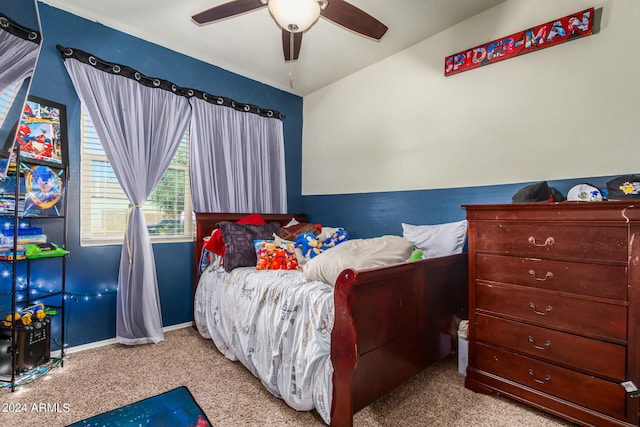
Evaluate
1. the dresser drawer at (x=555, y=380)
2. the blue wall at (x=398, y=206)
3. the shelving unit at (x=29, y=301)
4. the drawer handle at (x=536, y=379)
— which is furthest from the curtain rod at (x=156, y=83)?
the drawer handle at (x=536, y=379)

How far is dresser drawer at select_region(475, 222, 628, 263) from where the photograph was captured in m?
1.42

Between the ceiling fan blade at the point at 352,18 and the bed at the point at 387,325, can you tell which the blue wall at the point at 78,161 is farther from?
the ceiling fan blade at the point at 352,18

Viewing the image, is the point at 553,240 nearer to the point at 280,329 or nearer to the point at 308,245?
the point at 280,329

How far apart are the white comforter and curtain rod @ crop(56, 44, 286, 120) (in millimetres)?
1739

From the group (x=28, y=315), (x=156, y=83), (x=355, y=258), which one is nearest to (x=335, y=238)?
(x=355, y=258)

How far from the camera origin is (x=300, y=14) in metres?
1.59

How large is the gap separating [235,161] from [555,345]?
2.92 metres

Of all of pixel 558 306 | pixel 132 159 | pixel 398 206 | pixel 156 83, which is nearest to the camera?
pixel 558 306

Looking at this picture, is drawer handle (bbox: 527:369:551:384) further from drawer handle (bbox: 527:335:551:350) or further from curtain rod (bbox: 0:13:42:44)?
curtain rod (bbox: 0:13:42:44)

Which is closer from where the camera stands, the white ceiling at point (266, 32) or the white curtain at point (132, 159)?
the white ceiling at point (266, 32)

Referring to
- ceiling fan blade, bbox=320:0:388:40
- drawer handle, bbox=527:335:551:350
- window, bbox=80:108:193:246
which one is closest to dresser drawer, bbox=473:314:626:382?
drawer handle, bbox=527:335:551:350

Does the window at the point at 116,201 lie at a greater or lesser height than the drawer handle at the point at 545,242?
greater

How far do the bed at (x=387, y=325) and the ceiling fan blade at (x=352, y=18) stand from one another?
4.60ft

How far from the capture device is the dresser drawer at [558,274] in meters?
1.41
